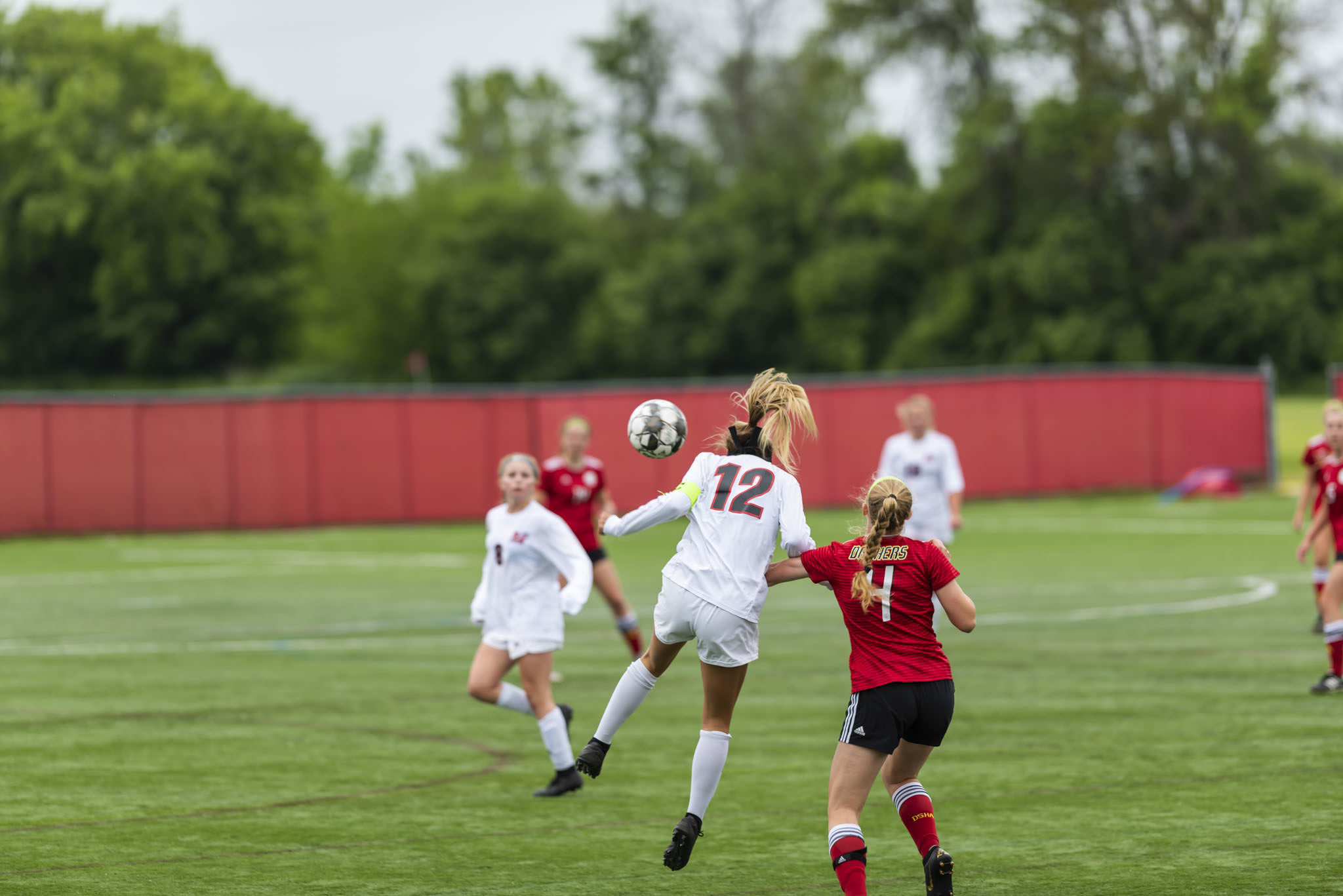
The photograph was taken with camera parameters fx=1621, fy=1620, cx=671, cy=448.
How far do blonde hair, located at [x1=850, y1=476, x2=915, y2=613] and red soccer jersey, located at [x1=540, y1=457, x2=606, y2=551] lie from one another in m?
8.45

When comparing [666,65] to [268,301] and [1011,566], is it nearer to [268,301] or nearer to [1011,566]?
[268,301]

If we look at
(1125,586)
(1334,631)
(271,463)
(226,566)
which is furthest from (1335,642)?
(271,463)

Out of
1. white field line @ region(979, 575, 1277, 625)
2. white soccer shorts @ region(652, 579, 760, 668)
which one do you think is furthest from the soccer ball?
white field line @ region(979, 575, 1277, 625)

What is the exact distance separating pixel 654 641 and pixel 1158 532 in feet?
79.3

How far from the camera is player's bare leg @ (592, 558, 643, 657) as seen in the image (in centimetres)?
1517

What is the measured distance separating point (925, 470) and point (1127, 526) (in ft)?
52.5

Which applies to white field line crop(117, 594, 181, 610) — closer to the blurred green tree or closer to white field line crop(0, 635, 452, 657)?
white field line crop(0, 635, 452, 657)

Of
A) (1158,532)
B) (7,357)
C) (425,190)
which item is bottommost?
(1158,532)

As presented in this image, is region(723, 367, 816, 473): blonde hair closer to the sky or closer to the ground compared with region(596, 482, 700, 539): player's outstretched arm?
closer to the sky

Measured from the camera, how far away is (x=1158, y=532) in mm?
30094

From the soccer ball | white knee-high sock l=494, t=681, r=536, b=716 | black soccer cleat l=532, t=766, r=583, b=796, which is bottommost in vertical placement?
black soccer cleat l=532, t=766, r=583, b=796

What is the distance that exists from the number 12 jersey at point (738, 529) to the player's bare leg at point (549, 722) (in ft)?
7.84

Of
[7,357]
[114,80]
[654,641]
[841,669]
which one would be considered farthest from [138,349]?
[654,641]

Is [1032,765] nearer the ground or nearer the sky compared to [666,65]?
nearer the ground
